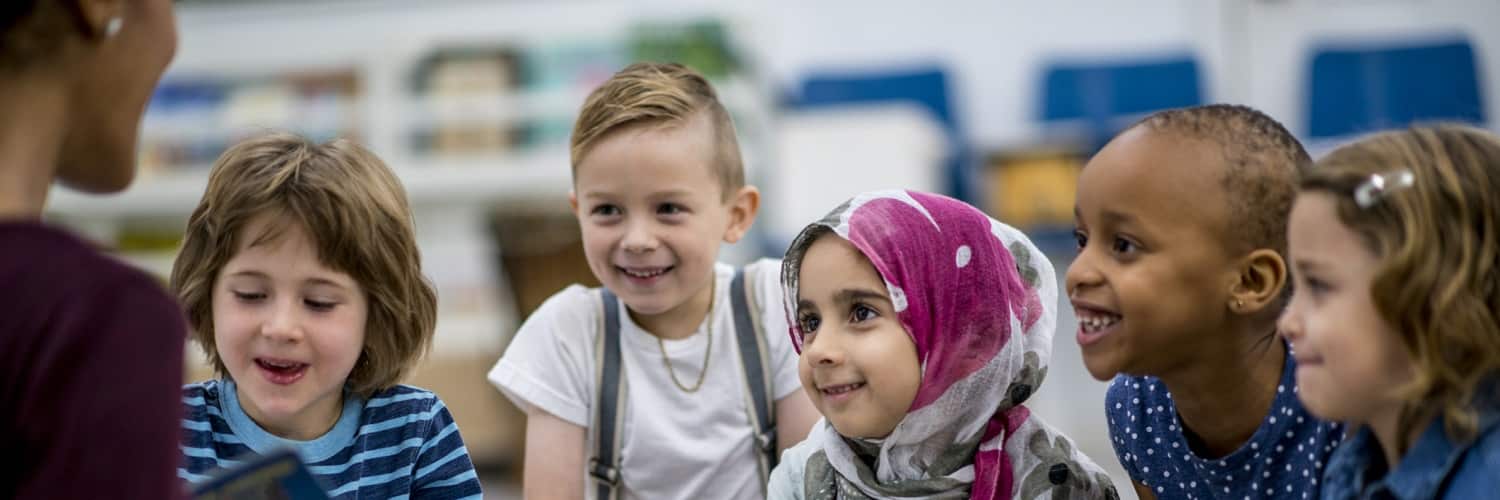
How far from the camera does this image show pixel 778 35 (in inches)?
286

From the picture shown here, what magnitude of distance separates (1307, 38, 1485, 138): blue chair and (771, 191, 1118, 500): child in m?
4.76

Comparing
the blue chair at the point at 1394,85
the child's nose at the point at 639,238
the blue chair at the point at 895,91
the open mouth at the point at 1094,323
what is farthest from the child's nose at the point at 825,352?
the blue chair at the point at 895,91

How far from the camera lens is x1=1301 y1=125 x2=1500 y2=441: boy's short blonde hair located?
1.05 m

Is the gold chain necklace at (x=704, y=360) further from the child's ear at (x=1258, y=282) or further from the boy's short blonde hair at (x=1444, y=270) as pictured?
the boy's short blonde hair at (x=1444, y=270)

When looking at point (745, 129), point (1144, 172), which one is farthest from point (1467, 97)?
point (1144, 172)

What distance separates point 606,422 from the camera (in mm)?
1849

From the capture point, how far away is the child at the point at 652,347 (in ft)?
5.95

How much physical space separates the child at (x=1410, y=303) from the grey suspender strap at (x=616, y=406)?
846 millimetres

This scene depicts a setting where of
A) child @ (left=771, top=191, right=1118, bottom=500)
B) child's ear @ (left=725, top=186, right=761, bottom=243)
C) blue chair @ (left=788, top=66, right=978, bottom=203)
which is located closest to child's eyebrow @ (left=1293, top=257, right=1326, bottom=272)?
child @ (left=771, top=191, right=1118, bottom=500)

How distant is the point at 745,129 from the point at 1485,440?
439cm

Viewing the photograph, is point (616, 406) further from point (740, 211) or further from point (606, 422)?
point (740, 211)

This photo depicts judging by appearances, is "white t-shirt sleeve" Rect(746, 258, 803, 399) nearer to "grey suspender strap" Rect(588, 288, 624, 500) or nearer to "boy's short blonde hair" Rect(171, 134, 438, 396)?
"grey suspender strap" Rect(588, 288, 624, 500)

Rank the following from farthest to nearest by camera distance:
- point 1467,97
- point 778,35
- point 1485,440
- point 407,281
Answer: point 778,35
point 1467,97
point 407,281
point 1485,440

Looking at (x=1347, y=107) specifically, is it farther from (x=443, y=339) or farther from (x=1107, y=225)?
(x=1107, y=225)
